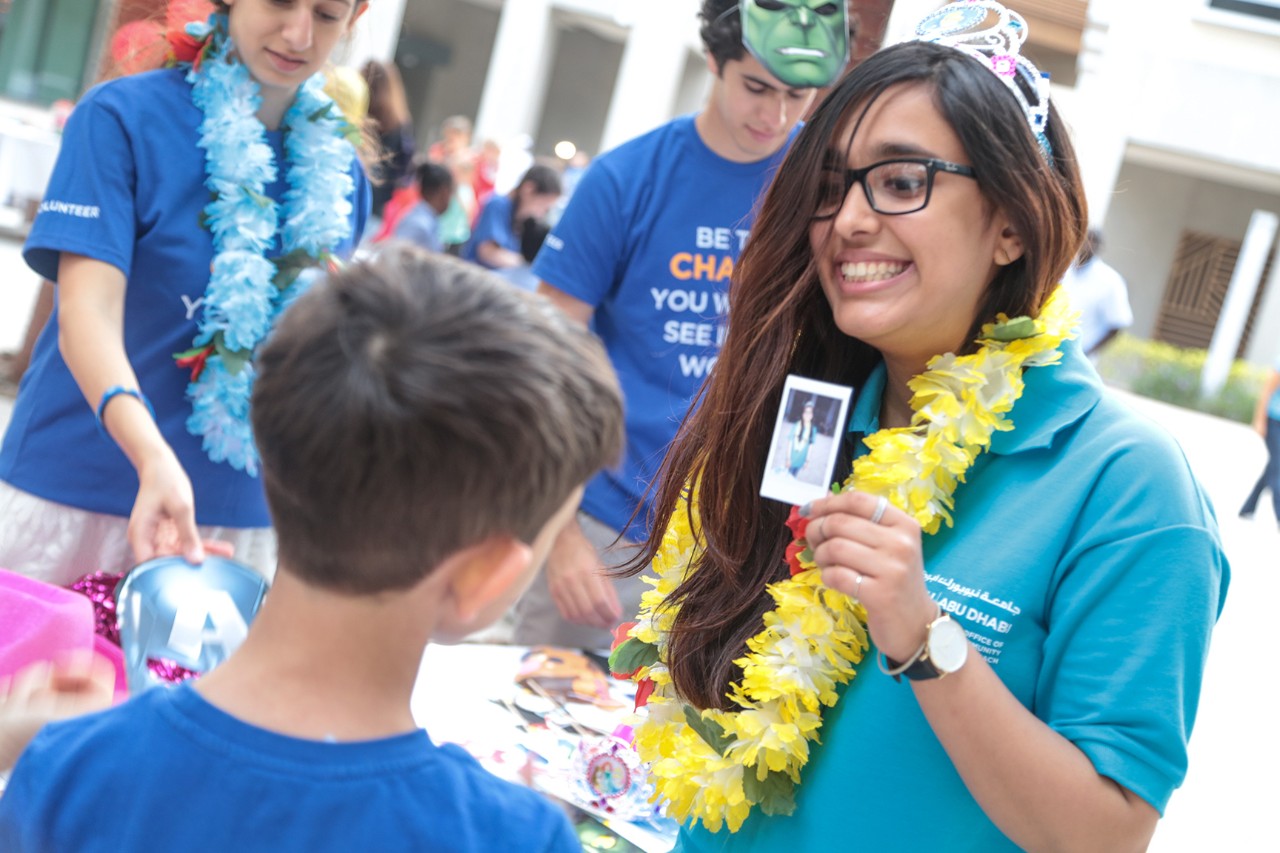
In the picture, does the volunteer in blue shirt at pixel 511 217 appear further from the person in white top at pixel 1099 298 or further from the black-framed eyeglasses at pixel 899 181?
the black-framed eyeglasses at pixel 899 181

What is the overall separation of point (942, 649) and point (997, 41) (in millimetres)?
824

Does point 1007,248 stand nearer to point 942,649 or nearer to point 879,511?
point 879,511

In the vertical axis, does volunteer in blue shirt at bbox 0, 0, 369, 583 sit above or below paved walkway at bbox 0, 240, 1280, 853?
above

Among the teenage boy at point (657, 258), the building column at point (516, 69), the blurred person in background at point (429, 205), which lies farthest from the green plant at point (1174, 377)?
the teenage boy at point (657, 258)

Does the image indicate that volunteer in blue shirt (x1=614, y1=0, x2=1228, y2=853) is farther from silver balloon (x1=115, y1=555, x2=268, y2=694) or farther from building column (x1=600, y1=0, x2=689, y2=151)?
building column (x1=600, y1=0, x2=689, y2=151)

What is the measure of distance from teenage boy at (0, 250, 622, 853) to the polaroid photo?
1.72 ft

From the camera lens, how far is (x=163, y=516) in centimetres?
188

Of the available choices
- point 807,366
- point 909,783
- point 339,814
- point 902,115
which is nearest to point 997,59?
point 902,115

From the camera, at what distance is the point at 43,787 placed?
975 mm

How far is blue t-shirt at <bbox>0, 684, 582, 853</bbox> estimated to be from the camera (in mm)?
960

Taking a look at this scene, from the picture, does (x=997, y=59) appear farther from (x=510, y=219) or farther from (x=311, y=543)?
(x=510, y=219)

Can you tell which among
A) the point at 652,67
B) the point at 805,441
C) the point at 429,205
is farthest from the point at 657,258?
the point at 652,67

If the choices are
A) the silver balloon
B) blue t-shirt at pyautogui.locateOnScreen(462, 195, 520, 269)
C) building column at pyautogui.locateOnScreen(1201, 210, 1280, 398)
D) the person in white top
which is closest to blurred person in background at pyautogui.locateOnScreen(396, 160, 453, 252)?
blue t-shirt at pyautogui.locateOnScreen(462, 195, 520, 269)

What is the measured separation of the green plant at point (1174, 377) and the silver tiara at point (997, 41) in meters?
17.2
